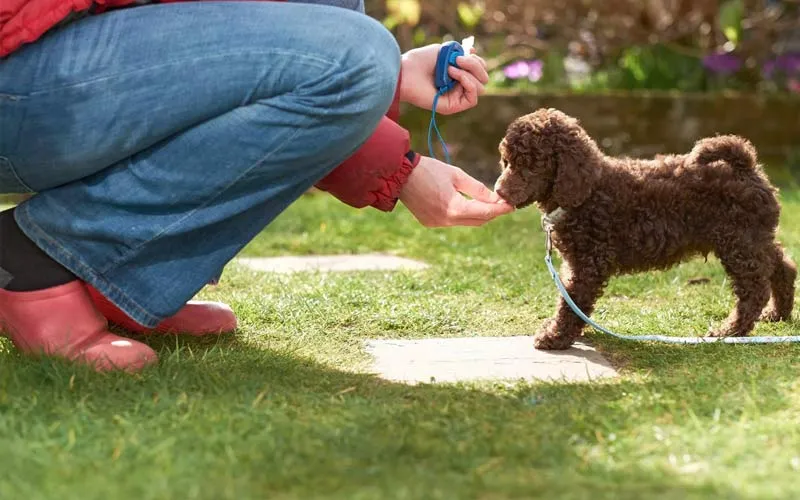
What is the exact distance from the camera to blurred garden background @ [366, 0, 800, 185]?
8.00 meters

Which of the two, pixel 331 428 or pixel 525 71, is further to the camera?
pixel 525 71

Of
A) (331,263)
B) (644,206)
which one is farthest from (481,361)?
(331,263)

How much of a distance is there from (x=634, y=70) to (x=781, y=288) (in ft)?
16.8

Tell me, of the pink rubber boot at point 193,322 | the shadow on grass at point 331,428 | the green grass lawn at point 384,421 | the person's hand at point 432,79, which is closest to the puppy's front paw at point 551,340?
the green grass lawn at point 384,421

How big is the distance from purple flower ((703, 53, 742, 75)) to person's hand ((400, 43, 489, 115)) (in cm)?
567

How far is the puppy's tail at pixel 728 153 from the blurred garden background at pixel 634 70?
4146 mm

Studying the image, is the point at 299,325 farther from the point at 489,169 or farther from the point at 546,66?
the point at 546,66

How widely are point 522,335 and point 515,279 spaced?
0.78m

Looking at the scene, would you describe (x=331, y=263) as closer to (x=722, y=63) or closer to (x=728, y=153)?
(x=728, y=153)

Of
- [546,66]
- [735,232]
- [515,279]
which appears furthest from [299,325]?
[546,66]

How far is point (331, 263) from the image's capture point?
15.4ft

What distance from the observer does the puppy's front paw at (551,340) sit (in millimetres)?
3146

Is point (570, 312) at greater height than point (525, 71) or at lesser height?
greater

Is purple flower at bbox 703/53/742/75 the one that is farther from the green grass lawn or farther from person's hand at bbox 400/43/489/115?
person's hand at bbox 400/43/489/115
